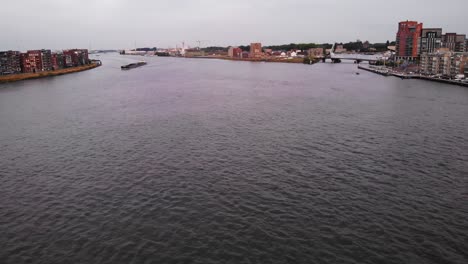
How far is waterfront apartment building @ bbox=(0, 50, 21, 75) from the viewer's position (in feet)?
213

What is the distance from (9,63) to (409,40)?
10601cm

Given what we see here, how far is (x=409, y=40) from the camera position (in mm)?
111875

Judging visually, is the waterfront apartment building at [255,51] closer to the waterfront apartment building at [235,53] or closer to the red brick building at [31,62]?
the waterfront apartment building at [235,53]

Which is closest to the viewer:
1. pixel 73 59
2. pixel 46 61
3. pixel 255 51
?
pixel 46 61

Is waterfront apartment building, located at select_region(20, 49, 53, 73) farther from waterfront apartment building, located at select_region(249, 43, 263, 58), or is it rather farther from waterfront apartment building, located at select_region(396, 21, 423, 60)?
waterfront apartment building, located at select_region(396, 21, 423, 60)

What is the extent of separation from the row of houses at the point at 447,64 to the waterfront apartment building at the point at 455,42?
57.5 metres

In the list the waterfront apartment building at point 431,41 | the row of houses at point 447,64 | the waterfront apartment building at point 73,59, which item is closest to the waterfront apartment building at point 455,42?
the waterfront apartment building at point 431,41

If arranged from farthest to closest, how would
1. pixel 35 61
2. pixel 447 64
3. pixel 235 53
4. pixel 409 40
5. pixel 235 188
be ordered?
pixel 235 53
pixel 409 40
pixel 35 61
pixel 447 64
pixel 235 188

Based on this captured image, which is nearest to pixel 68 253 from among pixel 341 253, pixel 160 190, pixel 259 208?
pixel 160 190

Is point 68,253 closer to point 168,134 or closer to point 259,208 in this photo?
point 259,208

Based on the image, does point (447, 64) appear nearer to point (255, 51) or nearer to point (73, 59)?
point (73, 59)

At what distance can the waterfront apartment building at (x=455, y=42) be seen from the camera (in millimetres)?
117975

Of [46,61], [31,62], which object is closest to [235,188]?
[31,62]

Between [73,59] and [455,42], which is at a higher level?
[455,42]
